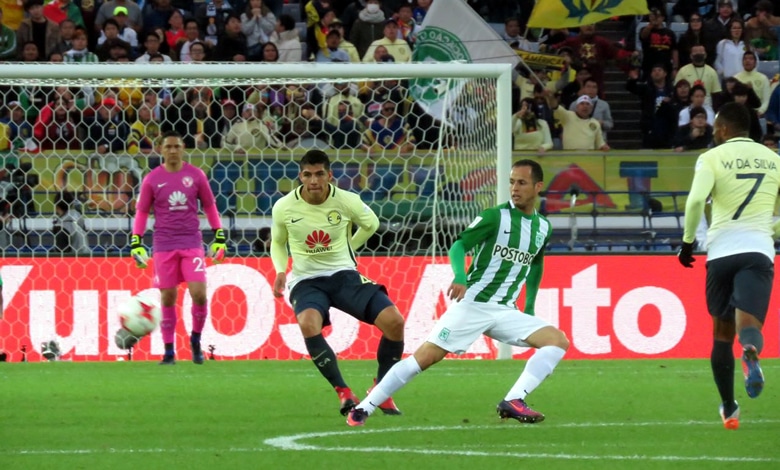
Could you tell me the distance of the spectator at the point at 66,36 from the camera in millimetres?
17344

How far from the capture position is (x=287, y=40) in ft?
59.6

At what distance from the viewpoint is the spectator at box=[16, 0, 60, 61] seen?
57.5 feet

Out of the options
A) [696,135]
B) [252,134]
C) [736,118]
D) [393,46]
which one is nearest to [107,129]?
[252,134]

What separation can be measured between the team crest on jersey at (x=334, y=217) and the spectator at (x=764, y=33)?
11.7m

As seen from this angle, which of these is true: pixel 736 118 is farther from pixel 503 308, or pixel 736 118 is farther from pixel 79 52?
pixel 79 52

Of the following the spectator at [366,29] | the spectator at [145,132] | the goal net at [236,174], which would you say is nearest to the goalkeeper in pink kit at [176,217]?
the goal net at [236,174]

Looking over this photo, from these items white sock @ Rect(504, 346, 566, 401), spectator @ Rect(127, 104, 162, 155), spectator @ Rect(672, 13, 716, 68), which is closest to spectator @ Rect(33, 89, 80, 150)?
spectator @ Rect(127, 104, 162, 155)

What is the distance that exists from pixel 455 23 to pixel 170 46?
3642 millimetres

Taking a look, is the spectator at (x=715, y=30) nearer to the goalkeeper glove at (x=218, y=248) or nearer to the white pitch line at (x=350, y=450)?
the goalkeeper glove at (x=218, y=248)

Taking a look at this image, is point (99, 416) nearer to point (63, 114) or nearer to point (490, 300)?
point (490, 300)

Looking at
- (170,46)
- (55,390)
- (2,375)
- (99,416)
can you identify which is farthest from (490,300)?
(170,46)

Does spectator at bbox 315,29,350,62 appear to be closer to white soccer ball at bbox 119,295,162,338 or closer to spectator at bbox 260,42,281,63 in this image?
spectator at bbox 260,42,281,63

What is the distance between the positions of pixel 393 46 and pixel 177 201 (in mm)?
6299

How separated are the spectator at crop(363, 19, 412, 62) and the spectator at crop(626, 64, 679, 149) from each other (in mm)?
3099
